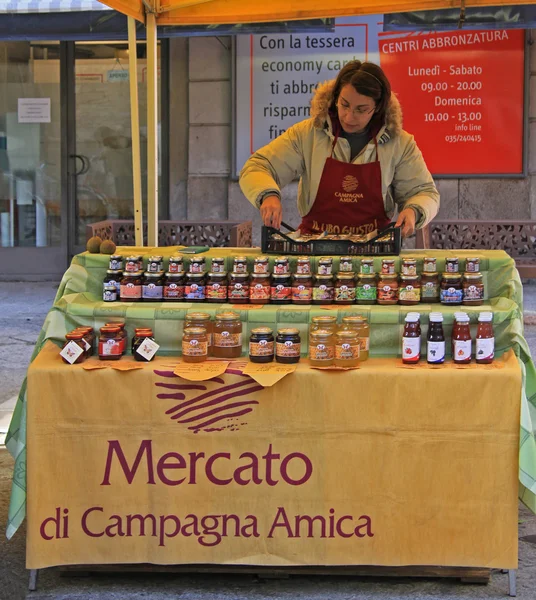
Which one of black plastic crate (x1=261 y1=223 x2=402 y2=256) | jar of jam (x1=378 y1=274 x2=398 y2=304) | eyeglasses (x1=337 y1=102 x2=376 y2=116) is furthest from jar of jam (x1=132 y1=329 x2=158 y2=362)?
eyeglasses (x1=337 y1=102 x2=376 y2=116)

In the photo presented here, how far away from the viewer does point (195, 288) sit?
424 centimetres

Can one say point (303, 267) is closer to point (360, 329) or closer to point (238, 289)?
point (238, 289)

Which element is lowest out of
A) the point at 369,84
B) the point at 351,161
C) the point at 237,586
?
the point at 237,586

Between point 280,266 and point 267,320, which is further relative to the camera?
point 280,266

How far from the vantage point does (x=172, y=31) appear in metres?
8.55

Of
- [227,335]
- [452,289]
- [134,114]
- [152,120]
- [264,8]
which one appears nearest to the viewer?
[227,335]

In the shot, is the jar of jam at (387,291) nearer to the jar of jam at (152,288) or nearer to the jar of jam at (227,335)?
the jar of jam at (227,335)

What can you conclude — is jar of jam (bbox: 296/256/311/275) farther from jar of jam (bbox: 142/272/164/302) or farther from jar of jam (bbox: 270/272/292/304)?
jar of jam (bbox: 142/272/164/302)

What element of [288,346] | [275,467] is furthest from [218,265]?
[275,467]

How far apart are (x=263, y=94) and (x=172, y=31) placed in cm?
214

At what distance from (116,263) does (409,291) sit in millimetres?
1258

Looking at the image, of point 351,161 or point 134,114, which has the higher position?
point 134,114

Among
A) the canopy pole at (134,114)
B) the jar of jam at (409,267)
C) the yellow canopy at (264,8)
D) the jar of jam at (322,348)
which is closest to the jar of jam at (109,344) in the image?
the jar of jam at (322,348)

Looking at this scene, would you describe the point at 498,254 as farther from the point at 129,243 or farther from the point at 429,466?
the point at 129,243
